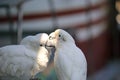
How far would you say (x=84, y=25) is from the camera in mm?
3551

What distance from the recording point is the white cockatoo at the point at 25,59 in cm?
118

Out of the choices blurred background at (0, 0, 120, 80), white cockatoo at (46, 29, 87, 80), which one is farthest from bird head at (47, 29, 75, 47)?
blurred background at (0, 0, 120, 80)

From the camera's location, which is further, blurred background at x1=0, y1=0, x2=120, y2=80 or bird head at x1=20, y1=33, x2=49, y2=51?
blurred background at x1=0, y1=0, x2=120, y2=80

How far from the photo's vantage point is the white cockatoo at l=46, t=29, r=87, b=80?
114 centimetres

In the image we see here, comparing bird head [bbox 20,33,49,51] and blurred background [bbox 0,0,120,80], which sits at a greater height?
bird head [bbox 20,33,49,51]

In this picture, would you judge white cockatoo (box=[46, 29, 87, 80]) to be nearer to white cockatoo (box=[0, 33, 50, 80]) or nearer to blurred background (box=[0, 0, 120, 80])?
white cockatoo (box=[0, 33, 50, 80])

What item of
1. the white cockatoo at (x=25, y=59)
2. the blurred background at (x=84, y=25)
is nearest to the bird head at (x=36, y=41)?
the white cockatoo at (x=25, y=59)

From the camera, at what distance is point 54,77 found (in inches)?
47.5

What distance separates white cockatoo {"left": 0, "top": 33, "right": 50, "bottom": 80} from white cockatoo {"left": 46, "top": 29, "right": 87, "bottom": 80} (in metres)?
0.03

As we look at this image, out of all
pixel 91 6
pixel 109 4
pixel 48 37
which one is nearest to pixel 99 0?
pixel 91 6

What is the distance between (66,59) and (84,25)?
2.41 metres

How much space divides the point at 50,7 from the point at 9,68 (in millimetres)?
1927

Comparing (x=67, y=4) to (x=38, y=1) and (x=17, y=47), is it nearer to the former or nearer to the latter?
(x=38, y=1)

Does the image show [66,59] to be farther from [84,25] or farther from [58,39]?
[84,25]
